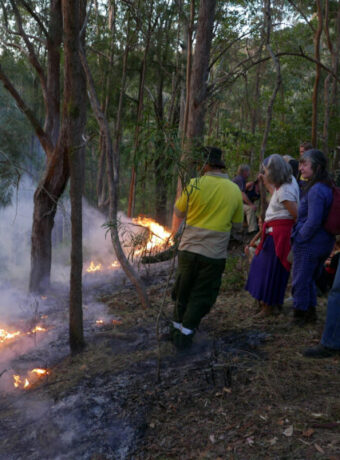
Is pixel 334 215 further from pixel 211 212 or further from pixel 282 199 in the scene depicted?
pixel 211 212

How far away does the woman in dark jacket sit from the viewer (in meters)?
4.13

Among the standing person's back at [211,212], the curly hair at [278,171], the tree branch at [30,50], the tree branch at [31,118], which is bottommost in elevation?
the standing person's back at [211,212]

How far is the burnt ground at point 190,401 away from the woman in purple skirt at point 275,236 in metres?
0.43

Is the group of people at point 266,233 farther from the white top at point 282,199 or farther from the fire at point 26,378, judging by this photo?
the fire at point 26,378

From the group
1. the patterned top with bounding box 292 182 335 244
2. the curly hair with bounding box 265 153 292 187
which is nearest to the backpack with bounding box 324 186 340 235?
the patterned top with bounding box 292 182 335 244

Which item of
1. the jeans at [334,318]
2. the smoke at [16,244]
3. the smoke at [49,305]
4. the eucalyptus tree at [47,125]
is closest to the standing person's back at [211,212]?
the smoke at [49,305]

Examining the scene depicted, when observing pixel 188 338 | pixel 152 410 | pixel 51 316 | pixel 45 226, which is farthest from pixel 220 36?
pixel 152 410

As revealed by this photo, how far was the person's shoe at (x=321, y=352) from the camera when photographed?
3729 millimetres

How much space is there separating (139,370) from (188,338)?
0.63 meters

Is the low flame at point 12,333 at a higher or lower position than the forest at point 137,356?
lower

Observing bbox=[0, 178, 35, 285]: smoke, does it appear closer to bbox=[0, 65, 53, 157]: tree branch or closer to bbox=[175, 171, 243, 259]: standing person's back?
bbox=[0, 65, 53, 157]: tree branch

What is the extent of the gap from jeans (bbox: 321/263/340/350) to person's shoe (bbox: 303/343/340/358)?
61mm

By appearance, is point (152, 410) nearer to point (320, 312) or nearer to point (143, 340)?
point (143, 340)

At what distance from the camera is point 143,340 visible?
17.2 feet
